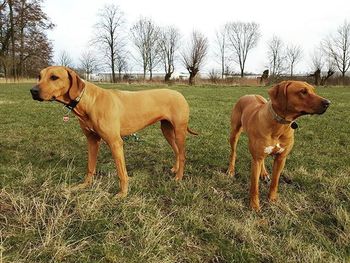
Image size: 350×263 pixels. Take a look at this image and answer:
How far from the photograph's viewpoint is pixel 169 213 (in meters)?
3.86

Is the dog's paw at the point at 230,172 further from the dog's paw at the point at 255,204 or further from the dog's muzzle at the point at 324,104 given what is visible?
the dog's muzzle at the point at 324,104

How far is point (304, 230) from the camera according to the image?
3492 mm

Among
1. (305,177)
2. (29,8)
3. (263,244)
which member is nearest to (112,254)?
(263,244)

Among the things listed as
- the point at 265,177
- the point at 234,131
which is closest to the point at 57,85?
the point at 234,131

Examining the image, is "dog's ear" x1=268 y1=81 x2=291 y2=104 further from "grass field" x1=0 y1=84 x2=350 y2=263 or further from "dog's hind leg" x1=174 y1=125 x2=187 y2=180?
"dog's hind leg" x1=174 y1=125 x2=187 y2=180

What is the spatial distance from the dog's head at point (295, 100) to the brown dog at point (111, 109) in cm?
177

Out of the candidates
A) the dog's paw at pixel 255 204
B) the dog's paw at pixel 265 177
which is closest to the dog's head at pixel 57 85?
the dog's paw at pixel 255 204

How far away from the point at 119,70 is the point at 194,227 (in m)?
58.5

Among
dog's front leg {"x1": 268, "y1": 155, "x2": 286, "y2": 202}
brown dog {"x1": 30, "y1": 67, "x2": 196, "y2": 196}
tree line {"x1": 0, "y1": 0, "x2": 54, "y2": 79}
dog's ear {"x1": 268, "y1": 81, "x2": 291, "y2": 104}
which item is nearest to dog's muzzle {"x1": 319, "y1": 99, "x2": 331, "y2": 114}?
dog's ear {"x1": 268, "y1": 81, "x2": 291, "y2": 104}

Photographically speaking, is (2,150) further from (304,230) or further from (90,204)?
(304,230)

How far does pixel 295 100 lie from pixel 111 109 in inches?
90.7

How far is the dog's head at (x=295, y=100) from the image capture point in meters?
3.74

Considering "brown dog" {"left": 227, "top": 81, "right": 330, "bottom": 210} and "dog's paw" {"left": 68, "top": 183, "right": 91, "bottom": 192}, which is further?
"dog's paw" {"left": 68, "top": 183, "right": 91, "bottom": 192}

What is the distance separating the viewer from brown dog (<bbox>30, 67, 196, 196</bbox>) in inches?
161
